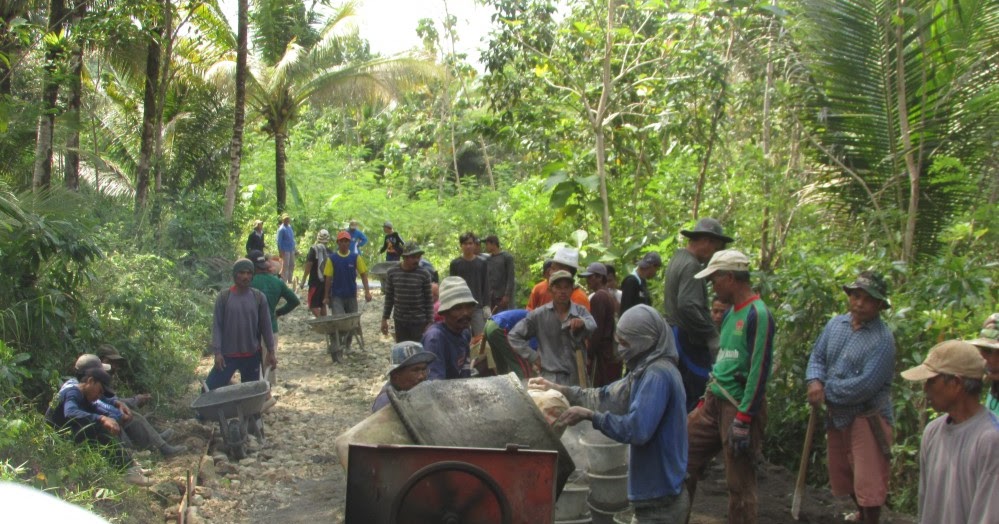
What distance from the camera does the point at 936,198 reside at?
8.31m

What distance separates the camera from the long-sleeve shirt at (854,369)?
6.23m

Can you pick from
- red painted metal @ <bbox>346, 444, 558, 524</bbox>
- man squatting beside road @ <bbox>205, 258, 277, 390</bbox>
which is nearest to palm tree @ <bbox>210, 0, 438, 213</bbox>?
man squatting beside road @ <bbox>205, 258, 277, 390</bbox>

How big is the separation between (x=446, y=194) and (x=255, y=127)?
9.30 meters

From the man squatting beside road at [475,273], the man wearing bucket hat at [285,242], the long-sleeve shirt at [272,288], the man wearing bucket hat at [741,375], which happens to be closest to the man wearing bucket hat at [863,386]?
the man wearing bucket hat at [741,375]

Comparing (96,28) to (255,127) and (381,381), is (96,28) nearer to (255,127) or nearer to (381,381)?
(381,381)

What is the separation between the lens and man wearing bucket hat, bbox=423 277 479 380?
22.2 feet

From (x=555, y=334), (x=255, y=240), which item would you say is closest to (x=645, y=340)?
(x=555, y=334)

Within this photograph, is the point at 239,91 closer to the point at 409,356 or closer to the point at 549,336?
the point at 549,336

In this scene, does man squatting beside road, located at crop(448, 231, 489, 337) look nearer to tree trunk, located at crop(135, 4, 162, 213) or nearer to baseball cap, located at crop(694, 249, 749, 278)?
baseball cap, located at crop(694, 249, 749, 278)

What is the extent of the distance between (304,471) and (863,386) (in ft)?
18.0

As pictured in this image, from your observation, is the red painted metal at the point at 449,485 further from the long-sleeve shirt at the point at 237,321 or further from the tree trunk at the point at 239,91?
the tree trunk at the point at 239,91

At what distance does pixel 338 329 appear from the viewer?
1439cm

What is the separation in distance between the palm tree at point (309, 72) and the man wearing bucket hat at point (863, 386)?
821 inches

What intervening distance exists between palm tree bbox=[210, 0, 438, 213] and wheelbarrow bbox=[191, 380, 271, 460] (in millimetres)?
16880
